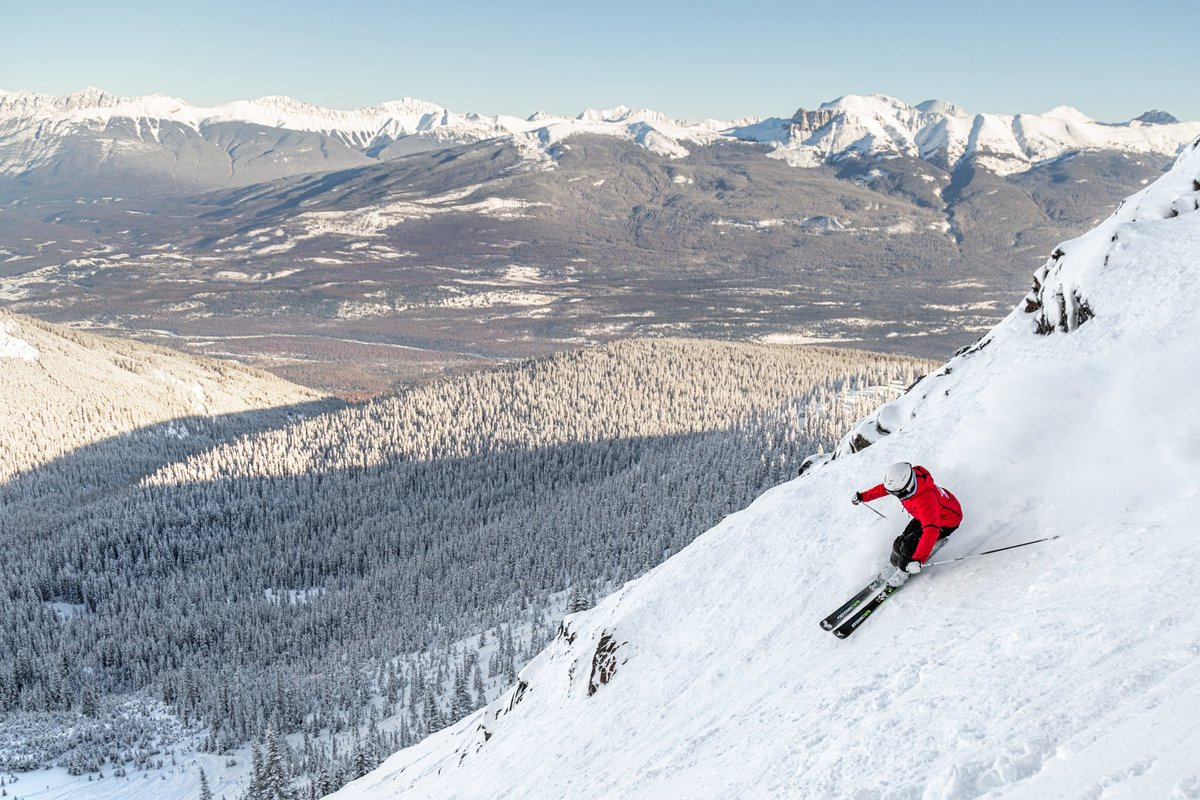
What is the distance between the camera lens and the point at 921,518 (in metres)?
15.4

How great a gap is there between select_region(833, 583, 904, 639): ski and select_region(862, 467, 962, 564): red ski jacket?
1017 mm

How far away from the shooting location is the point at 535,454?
185m

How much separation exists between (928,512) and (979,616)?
223 centimetres

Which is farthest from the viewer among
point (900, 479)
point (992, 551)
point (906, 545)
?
point (906, 545)

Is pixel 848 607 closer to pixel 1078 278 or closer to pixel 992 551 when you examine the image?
pixel 992 551

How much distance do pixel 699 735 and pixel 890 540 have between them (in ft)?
19.7

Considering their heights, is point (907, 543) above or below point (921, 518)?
below

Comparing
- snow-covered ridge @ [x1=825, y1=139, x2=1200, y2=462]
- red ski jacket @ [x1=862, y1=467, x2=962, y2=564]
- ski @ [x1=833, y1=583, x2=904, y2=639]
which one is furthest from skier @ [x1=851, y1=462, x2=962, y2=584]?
snow-covered ridge @ [x1=825, y1=139, x2=1200, y2=462]

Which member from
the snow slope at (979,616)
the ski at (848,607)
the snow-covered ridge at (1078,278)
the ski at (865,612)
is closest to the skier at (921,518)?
the ski at (865,612)

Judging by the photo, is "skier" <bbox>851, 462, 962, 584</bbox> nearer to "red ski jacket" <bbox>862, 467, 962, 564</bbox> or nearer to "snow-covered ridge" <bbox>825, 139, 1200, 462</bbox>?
"red ski jacket" <bbox>862, 467, 962, 564</bbox>

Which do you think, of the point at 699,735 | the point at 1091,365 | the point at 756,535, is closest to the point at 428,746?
the point at 756,535

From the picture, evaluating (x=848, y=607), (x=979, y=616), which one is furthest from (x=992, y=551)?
(x=848, y=607)

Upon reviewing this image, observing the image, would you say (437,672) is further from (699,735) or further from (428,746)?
(699,735)

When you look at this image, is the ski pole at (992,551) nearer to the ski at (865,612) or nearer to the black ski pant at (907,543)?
the black ski pant at (907,543)
